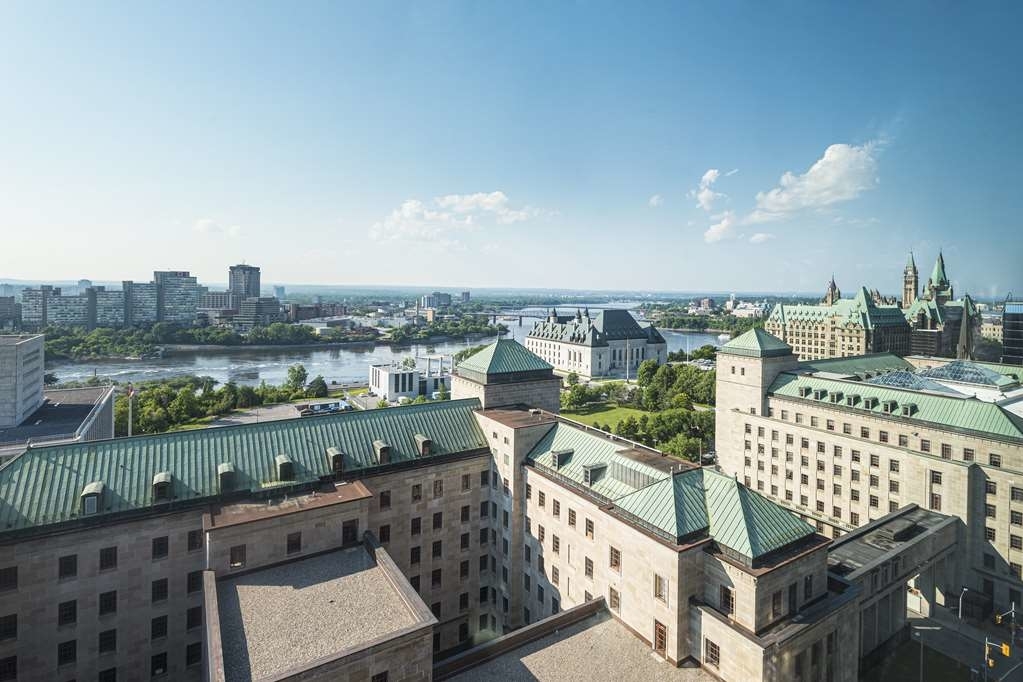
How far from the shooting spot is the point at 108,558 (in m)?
31.0

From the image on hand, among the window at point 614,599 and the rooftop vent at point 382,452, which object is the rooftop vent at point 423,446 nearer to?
the rooftop vent at point 382,452

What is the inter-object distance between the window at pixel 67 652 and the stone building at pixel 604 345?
501 feet

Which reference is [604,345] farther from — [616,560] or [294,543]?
[294,543]

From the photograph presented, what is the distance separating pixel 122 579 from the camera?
31172 mm

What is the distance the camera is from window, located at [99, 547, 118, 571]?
30.8 m

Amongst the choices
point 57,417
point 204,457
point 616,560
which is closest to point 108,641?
point 204,457

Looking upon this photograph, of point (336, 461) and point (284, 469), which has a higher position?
point (284, 469)

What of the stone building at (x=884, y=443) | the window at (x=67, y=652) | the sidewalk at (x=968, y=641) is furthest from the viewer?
the stone building at (x=884, y=443)

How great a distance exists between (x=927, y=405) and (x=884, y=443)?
5.47 m

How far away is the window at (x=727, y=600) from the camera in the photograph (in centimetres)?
2697

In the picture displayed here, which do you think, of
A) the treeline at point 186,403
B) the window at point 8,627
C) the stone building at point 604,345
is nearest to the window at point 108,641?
the window at point 8,627

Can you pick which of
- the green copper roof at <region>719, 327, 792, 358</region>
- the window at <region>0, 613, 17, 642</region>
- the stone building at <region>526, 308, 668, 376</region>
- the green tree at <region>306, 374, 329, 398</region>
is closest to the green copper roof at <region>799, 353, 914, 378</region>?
the green copper roof at <region>719, 327, 792, 358</region>

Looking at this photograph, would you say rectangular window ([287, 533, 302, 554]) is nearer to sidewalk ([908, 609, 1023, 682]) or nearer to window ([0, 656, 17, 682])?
window ([0, 656, 17, 682])

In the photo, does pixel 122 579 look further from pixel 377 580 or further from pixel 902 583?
pixel 902 583
